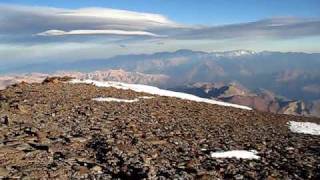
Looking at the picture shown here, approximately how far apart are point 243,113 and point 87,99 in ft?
42.3

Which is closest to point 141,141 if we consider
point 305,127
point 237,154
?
point 237,154

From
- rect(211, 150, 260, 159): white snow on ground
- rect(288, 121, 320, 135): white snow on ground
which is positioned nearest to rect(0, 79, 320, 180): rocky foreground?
rect(211, 150, 260, 159): white snow on ground

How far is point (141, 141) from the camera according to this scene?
77.6 ft

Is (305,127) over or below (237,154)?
below

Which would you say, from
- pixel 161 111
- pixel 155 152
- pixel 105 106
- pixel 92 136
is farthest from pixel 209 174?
pixel 105 106

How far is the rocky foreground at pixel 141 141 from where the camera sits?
1859 centimetres

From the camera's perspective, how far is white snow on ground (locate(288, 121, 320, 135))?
3019 centimetres

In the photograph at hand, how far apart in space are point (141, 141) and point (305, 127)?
45.2 ft

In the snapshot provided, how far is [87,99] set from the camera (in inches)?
1522

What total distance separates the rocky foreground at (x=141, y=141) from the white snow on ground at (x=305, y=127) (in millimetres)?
716

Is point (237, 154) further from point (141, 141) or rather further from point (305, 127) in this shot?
point (305, 127)

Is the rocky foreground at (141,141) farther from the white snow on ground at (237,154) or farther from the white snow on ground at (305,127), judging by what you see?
the white snow on ground at (305,127)

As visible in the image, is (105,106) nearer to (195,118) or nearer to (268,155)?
(195,118)

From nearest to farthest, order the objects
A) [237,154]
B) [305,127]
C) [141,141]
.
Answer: [237,154], [141,141], [305,127]
